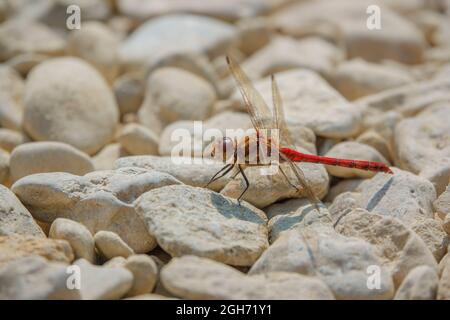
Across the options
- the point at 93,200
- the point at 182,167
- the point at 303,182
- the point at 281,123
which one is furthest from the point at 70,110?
the point at 303,182

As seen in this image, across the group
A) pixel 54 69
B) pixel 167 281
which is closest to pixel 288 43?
pixel 54 69

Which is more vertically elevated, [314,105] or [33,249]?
[314,105]

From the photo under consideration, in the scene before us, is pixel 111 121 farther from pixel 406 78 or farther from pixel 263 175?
pixel 406 78

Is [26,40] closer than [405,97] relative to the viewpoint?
No

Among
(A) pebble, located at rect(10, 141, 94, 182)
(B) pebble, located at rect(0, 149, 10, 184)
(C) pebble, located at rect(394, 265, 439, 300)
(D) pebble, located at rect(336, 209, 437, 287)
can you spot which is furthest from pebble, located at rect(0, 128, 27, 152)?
(C) pebble, located at rect(394, 265, 439, 300)

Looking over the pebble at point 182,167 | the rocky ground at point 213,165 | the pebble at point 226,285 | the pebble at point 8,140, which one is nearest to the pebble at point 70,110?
the rocky ground at point 213,165

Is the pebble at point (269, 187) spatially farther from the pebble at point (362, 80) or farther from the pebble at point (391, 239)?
the pebble at point (362, 80)

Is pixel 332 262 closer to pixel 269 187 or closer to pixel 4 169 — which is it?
pixel 269 187
